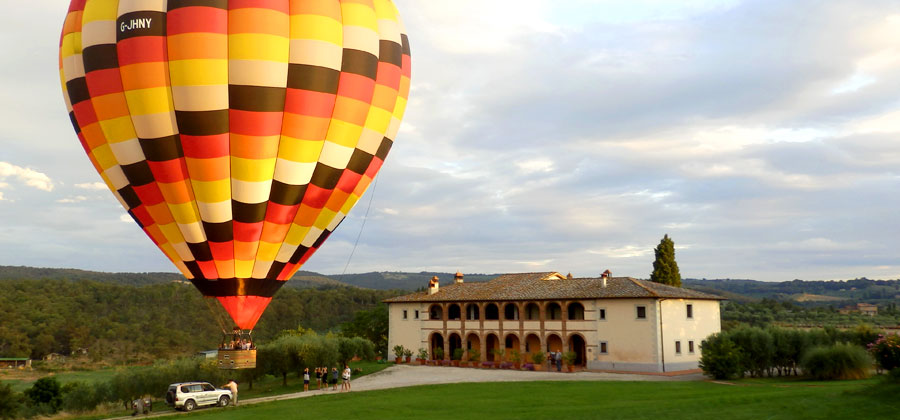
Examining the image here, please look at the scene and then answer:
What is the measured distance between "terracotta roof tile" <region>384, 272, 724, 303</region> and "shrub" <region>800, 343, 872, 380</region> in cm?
935

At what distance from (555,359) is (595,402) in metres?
18.1

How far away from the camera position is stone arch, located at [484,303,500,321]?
44.6 m

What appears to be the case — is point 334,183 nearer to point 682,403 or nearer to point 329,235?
point 329,235

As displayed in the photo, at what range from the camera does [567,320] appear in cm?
4097

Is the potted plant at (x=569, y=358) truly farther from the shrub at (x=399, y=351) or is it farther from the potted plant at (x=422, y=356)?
the shrub at (x=399, y=351)

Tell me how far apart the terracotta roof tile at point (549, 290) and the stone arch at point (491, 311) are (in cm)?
79

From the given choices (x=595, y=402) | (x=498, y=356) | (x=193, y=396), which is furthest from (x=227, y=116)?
(x=498, y=356)

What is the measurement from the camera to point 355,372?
40.3m

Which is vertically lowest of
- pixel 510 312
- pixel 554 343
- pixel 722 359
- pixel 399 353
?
pixel 399 353

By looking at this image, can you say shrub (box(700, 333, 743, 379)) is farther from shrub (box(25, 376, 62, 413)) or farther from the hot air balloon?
shrub (box(25, 376, 62, 413))

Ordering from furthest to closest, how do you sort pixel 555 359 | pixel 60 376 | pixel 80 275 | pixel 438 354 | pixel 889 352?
pixel 80 275, pixel 60 376, pixel 438 354, pixel 555 359, pixel 889 352

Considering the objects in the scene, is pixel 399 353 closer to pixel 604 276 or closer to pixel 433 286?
pixel 433 286

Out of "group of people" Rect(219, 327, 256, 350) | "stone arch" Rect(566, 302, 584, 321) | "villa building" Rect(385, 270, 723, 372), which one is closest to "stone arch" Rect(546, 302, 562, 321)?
"villa building" Rect(385, 270, 723, 372)

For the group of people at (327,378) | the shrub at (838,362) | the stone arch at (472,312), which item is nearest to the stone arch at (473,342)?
the stone arch at (472,312)
